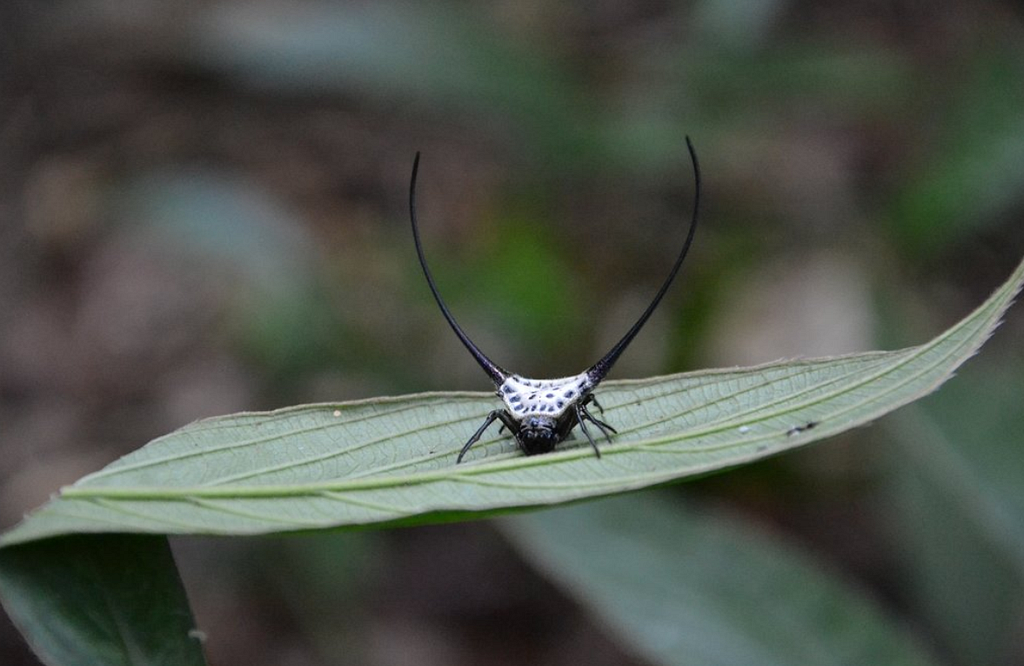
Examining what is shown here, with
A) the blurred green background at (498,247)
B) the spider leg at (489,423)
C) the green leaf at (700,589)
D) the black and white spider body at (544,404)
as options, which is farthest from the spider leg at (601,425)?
the blurred green background at (498,247)

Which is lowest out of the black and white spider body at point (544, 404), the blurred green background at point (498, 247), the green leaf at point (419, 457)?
the green leaf at point (419, 457)

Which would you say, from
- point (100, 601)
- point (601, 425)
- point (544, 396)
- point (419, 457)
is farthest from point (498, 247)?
point (100, 601)

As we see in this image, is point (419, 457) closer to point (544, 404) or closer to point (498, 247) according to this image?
point (544, 404)

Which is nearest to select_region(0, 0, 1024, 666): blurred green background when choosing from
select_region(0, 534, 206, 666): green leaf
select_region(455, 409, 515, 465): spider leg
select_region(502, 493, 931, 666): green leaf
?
select_region(502, 493, 931, 666): green leaf

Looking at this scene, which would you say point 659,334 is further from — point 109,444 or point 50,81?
point 50,81

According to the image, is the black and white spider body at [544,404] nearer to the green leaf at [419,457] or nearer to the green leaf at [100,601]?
the green leaf at [419,457]

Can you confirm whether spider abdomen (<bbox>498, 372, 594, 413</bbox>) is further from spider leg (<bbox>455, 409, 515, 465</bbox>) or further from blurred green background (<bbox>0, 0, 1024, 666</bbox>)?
blurred green background (<bbox>0, 0, 1024, 666</bbox>)
